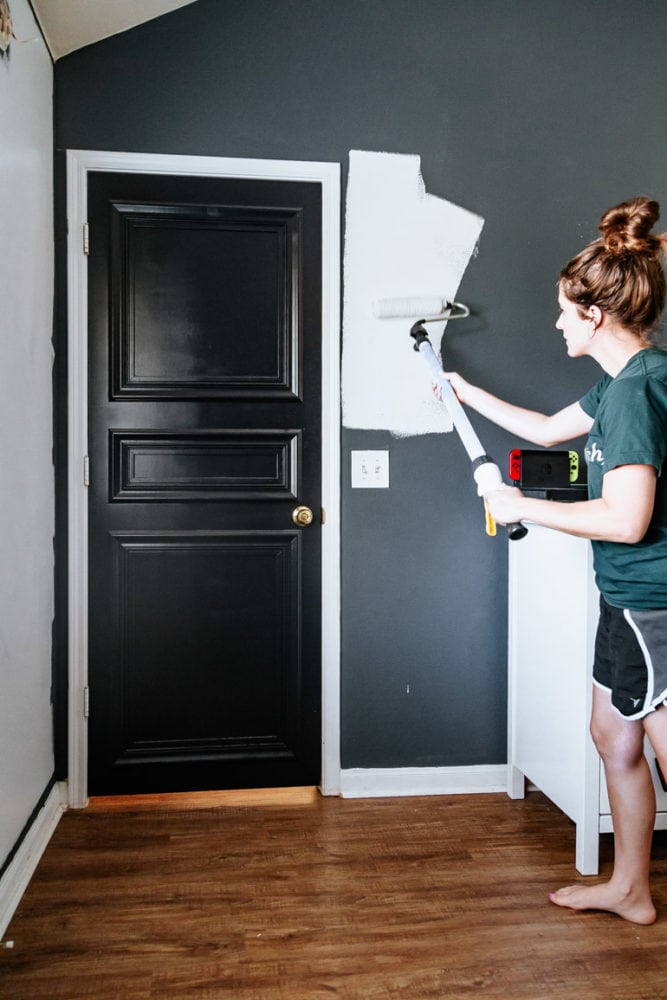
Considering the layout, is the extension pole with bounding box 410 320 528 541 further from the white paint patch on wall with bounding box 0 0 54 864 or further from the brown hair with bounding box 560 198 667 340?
the white paint patch on wall with bounding box 0 0 54 864

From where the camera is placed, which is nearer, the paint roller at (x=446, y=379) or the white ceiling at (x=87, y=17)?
the paint roller at (x=446, y=379)

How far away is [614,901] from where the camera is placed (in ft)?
6.33

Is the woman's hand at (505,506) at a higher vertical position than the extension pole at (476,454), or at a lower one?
lower

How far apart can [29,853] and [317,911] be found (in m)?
0.81

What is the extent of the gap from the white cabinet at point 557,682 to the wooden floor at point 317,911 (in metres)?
0.15

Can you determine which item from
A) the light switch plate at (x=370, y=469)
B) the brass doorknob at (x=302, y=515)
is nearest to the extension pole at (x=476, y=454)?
the light switch plate at (x=370, y=469)

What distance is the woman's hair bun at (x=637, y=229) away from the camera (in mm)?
1754

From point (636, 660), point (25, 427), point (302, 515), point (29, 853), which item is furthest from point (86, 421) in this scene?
point (636, 660)

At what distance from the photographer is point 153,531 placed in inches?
103

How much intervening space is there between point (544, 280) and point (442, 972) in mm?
2072

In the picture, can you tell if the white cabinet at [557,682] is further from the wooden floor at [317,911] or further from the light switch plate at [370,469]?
the light switch plate at [370,469]

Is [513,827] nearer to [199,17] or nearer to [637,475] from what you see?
[637,475]

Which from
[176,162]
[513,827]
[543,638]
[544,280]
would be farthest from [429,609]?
[176,162]

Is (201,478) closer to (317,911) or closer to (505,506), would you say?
(505,506)
